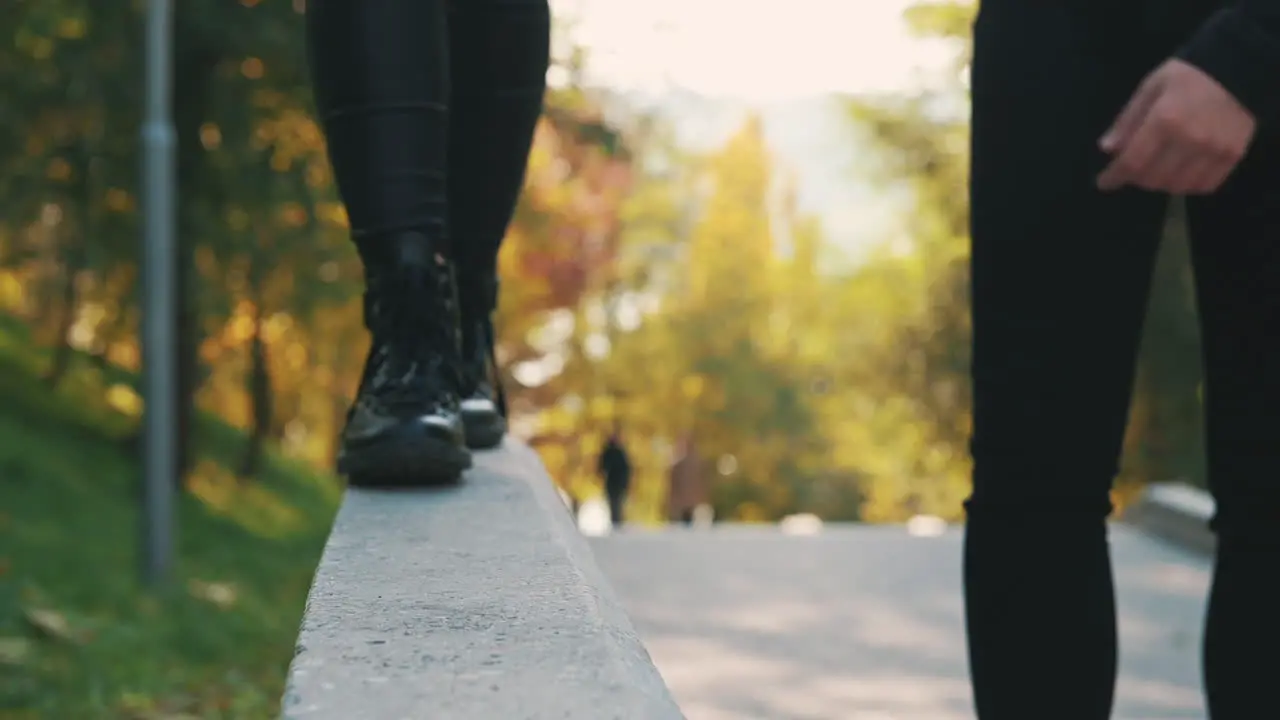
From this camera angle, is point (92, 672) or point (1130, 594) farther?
point (92, 672)

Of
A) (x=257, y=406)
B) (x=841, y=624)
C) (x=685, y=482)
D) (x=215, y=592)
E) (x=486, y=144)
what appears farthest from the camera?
(x=685, y=482)

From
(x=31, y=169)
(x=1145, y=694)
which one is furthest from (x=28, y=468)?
(x=1145, y=694)

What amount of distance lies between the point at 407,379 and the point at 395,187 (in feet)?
0.79

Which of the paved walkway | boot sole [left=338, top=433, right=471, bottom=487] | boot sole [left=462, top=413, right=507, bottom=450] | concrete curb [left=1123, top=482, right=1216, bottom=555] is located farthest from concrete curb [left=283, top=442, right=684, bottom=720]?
concrete curb [left=1123, top=482, right=1216, bottom=555]

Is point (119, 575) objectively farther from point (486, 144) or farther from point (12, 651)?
point (486, 144)

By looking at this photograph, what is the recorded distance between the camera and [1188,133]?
61.4 inches

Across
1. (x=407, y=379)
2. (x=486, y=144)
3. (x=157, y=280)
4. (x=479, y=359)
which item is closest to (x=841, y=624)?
(x=479, y=359)

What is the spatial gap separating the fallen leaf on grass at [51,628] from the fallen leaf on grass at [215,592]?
3155 mm

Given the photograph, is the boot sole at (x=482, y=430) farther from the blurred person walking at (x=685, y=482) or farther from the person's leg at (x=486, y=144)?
the blurred person walking at (x=685, y=482)

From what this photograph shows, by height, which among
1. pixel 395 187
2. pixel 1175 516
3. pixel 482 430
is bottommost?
pixel 1175 516

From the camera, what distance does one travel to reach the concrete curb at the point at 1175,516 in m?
8.16

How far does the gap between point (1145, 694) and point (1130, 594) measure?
2085 millimetres

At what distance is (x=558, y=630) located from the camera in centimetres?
126

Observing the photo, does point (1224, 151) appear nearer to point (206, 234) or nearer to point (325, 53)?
point (325, 53)
